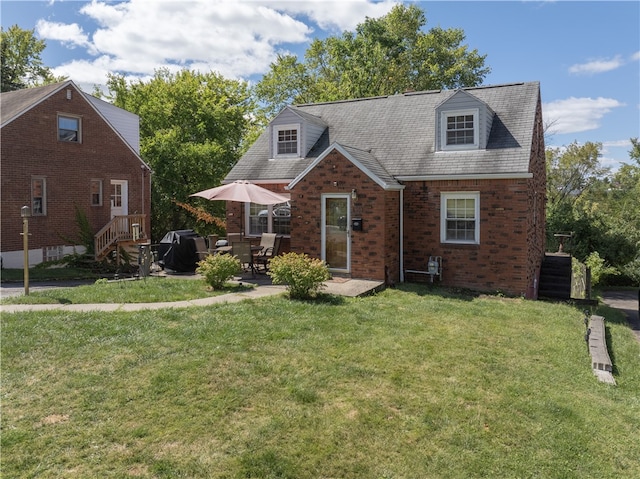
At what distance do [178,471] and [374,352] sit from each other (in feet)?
11.8

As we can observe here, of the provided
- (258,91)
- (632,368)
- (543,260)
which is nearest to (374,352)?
(632,368)

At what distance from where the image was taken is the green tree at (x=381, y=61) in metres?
33.0

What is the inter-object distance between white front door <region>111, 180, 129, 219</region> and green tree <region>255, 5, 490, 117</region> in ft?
49.9

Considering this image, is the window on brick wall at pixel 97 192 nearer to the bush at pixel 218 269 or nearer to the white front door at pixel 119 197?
the white front door at pixel 119 197

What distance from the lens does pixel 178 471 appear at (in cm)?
395

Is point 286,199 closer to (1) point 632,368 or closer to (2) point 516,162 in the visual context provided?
(2) point 516,162

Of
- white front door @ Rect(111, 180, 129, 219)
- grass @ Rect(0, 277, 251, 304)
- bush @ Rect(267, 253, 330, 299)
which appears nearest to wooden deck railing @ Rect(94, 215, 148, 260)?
white front door @ Rect(111, 180, 129, 219)

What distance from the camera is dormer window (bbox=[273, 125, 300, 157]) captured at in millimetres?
16156

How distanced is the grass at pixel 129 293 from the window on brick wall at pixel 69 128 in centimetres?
974

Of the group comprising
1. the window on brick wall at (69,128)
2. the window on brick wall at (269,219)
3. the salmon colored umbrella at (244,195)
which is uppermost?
the window on brick wall at (69,128)

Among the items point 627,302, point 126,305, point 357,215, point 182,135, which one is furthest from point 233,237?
point 627,302

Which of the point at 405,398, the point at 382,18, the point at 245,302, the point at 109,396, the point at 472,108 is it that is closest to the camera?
the point at 109,396

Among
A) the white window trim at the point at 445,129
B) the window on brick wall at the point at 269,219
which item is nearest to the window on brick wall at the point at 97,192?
the window on brick wall at the point at 269,219

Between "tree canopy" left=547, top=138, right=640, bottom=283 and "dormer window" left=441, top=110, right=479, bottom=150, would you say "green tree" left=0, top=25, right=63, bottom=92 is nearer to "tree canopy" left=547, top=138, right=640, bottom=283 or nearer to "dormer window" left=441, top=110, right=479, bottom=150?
"dormer window" left=441, top=110, right=479, bottom=150
